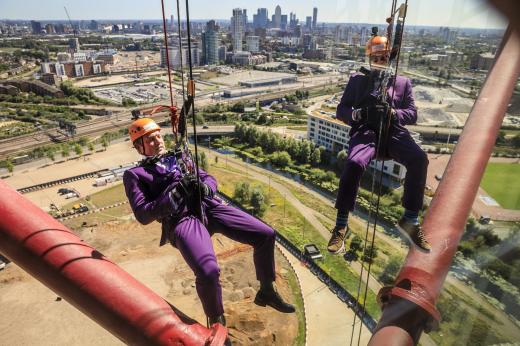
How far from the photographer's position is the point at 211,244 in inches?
71.6

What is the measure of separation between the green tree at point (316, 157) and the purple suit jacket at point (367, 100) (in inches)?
500

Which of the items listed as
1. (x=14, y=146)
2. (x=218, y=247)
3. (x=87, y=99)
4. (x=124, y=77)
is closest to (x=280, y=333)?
(x=218, y=247)

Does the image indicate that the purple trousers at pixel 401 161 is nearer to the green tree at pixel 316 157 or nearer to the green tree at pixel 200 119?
the green tree at pixel 316 157

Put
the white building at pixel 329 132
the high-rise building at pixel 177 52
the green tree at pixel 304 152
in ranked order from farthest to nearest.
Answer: the green tree at pixel 304 152, the white building at pixel 329 132, the high-rise building at pixel 177 52

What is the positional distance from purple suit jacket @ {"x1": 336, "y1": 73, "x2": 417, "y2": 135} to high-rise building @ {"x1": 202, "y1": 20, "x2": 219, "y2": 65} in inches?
1700

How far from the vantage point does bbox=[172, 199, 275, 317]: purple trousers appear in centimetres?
171

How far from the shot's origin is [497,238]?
Answer: 3.45 metres

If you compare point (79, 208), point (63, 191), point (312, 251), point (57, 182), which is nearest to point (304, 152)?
point (312, 251)

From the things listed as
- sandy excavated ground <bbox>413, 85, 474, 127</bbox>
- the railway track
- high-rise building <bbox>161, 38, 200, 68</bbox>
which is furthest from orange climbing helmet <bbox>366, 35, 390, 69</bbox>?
the railway track

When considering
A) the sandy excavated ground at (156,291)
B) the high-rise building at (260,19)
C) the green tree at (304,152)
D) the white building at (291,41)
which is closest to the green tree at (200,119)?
the green tree at (304,152)

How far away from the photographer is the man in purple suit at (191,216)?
174 cm

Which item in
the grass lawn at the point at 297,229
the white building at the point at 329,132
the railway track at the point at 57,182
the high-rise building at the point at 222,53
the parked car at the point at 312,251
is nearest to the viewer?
the grass lawn at the point at 297,229

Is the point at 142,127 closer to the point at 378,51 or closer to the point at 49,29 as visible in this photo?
the point at 378,51

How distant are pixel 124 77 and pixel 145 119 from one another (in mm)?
41984
